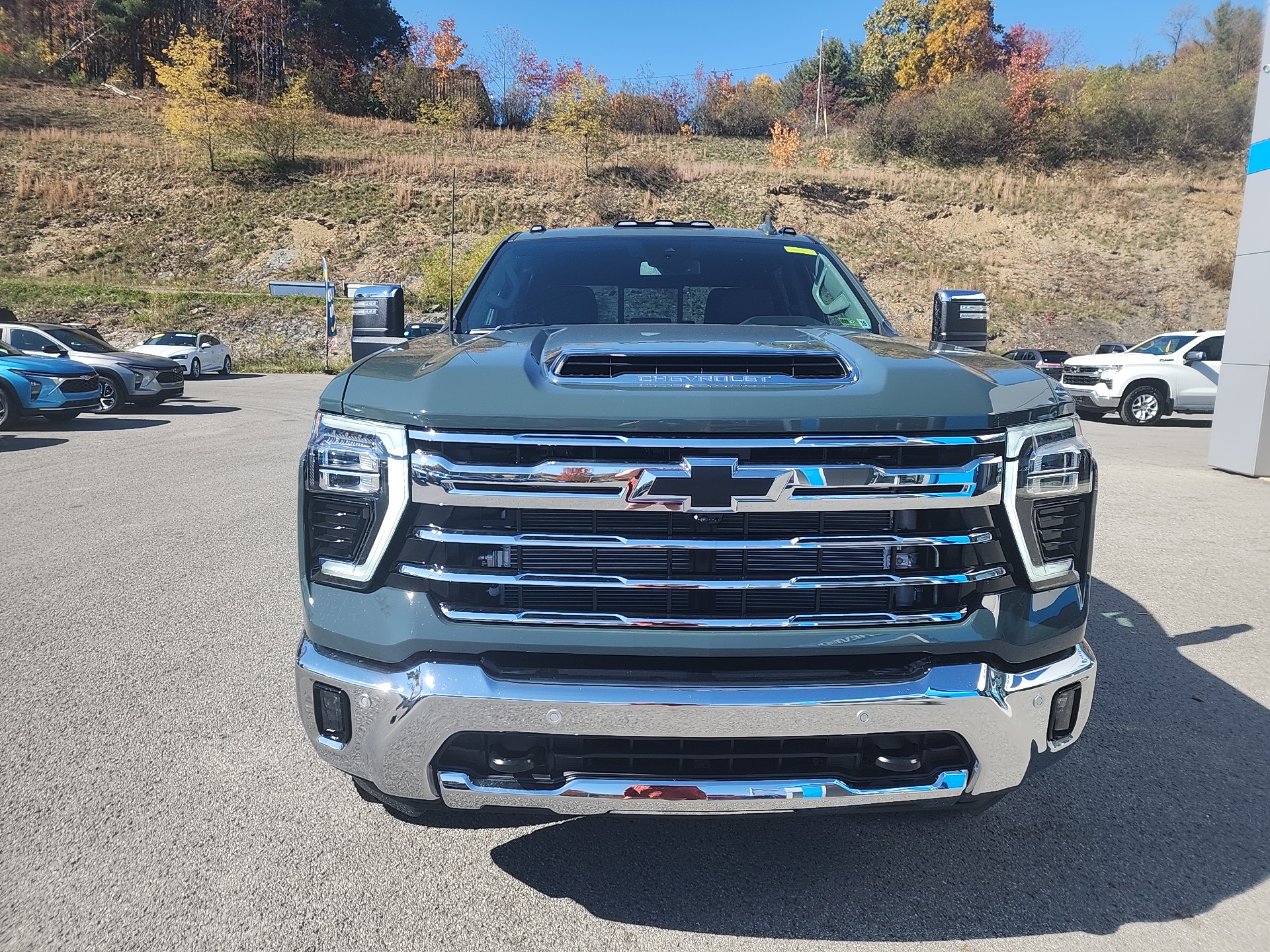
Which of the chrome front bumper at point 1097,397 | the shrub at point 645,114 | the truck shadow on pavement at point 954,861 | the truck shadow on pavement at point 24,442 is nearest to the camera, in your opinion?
the truck shadow on pavement at point 954,861

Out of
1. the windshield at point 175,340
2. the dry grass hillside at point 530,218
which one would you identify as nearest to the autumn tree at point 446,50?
the dry grass hillside at point 530,218

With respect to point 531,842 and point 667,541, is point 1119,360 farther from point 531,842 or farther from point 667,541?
point 667,541

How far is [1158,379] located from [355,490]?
1775cm

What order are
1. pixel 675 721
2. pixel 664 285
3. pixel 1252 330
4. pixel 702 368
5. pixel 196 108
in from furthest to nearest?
pixel 196 108 → pixel 1252 330 → pixel 664 285 → pixel 702 368 → pixel 675 721

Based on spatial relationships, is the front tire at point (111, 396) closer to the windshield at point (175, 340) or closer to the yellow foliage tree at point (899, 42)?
the windshield at point (175, 340)

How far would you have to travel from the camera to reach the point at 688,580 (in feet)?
6.90

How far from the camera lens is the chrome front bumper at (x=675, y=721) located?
1992mm

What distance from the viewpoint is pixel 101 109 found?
189ft

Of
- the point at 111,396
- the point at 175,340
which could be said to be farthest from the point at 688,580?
the point at 175,340

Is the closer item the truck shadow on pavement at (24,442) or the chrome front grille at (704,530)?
the chrome front grille at (704,530)

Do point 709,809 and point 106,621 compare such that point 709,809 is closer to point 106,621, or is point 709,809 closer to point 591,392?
point 591,392

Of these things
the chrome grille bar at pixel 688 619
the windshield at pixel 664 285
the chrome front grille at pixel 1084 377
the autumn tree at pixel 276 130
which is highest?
the autumn tree at pixel 276 130

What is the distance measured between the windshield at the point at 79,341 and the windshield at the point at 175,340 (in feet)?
28.5

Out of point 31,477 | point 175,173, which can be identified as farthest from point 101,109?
point 31,477
